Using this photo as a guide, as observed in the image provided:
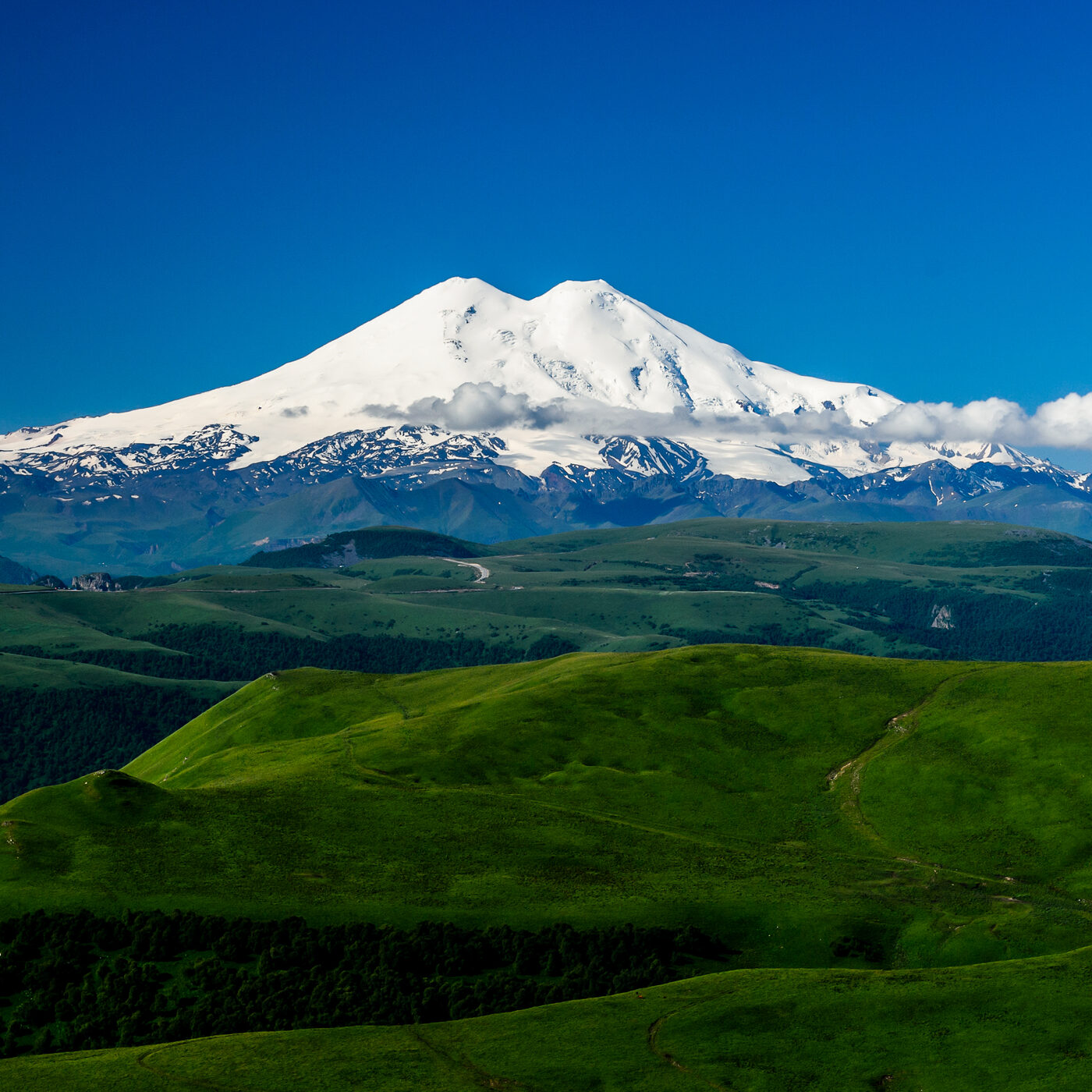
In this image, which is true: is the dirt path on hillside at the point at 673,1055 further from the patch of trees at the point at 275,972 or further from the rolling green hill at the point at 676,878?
the patch of trees at the point at 275,972

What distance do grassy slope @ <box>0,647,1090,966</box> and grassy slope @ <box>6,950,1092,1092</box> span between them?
77.3 feet

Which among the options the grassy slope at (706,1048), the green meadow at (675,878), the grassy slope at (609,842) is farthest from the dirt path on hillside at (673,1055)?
the grassy slope at (609,842)

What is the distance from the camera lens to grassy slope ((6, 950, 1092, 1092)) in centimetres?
8250

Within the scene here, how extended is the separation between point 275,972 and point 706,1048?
41.9 meters

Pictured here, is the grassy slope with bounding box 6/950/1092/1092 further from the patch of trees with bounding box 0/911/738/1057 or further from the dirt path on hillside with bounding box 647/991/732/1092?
the patch of trees with bounding box 0/911/738/1057

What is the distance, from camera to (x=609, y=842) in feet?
481

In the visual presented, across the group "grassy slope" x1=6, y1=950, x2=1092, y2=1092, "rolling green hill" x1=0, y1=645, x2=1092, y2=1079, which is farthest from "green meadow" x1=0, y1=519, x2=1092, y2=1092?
"rolling green hill" x1=0, y1=645, x2=1092, y2=1079

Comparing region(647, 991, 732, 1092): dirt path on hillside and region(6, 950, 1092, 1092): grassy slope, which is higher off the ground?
region(6, 950, 1092, 1092): grassy slope

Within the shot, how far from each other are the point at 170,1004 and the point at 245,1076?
23213 millimetres

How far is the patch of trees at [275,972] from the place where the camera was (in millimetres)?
98250

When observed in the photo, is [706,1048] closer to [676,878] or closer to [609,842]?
[676,878]

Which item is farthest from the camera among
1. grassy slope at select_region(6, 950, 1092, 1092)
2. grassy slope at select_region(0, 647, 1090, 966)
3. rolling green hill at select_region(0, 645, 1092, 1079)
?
grassy slope at select_region(0, 647, 1090, 966)

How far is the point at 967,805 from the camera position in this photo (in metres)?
166

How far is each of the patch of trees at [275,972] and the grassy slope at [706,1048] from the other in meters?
7.49
